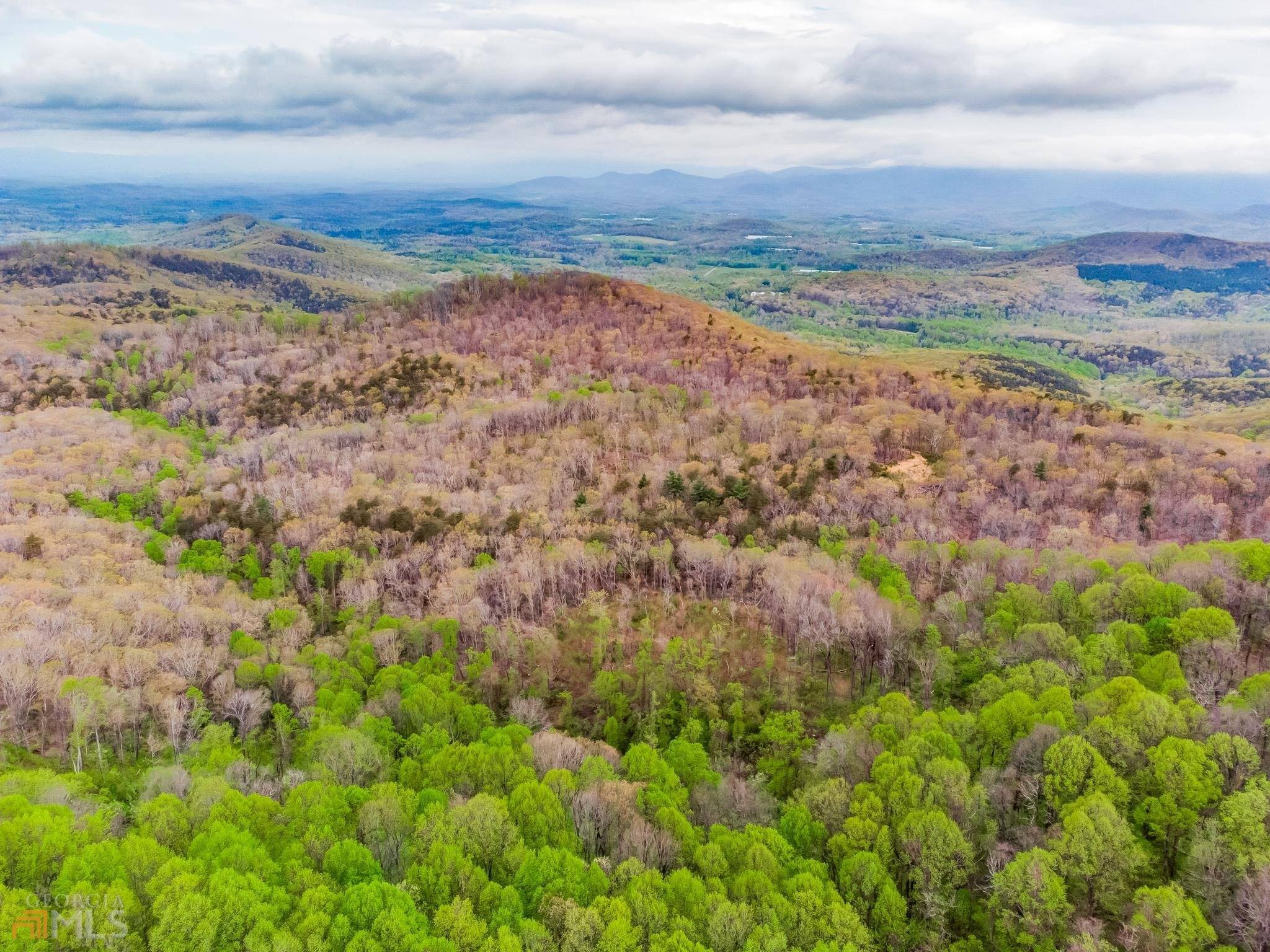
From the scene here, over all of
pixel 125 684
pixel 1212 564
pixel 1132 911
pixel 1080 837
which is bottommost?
pixel 125 684

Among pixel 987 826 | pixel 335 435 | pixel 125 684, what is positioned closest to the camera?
pixel 987 826

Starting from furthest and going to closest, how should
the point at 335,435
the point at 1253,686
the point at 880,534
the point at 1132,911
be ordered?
1. the point at 335,435
2. the point at 880,534
3. the point at 1253,686
4. the point at 1132,911

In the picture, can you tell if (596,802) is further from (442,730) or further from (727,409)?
(727,409)

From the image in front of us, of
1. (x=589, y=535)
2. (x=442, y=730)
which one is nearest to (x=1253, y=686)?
(x=442, y=730)

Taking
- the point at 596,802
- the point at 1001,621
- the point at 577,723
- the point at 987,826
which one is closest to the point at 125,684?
the point at 577,723

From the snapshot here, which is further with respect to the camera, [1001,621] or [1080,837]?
[1001,621]

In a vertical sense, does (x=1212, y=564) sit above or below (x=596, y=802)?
above
